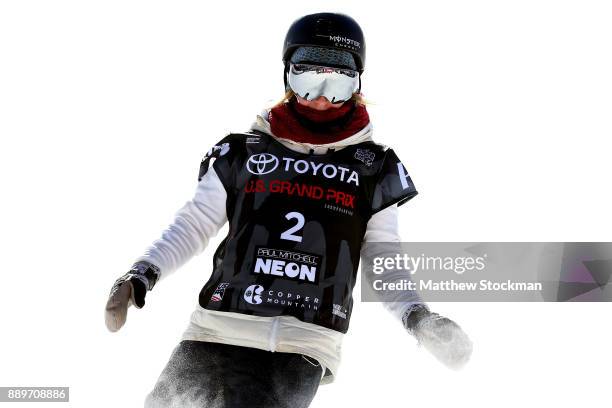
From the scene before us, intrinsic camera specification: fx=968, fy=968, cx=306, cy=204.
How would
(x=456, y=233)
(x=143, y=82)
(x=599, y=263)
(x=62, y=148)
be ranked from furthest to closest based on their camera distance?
(x=143, y=82) → (x=62, y=148) → (x=456, y=233) → (x=599, y=263)

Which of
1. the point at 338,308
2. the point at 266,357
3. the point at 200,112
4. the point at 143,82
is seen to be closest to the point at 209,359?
the point at 266,357

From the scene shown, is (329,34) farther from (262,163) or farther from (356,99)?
(262,163)

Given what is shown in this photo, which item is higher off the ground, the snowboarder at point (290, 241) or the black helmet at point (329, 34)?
the black helmet at point (329, 34)

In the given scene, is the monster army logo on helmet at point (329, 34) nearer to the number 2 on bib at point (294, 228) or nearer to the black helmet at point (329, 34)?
the black helmet at point (329, 34)

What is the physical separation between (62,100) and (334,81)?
25.5 ft

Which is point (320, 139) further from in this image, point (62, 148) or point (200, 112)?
point (62, 148)

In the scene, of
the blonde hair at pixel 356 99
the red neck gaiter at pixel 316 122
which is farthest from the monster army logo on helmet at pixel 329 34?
the red neck gaiter at pixel 316 122

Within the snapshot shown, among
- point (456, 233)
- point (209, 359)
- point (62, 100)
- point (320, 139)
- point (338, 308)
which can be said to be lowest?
point (209, 359)

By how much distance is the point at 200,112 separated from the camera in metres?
9.95

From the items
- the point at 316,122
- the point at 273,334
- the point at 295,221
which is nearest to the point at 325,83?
the point at 316,122

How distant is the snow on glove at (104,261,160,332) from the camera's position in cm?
369

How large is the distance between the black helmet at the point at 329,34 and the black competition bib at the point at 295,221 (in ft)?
1.51

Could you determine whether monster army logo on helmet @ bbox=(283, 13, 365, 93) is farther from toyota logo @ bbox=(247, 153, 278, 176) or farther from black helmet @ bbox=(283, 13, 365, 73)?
toyota logo @ bbox=(247, 153, 278, 176)

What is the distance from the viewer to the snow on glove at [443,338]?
369cm
